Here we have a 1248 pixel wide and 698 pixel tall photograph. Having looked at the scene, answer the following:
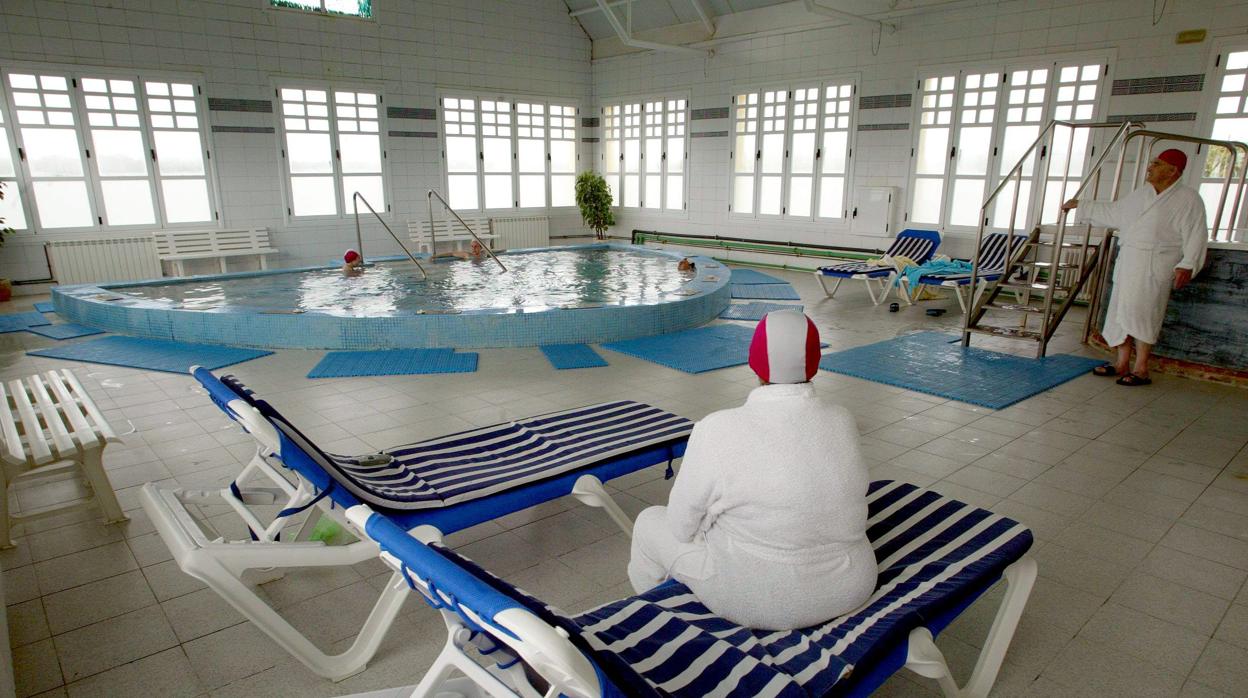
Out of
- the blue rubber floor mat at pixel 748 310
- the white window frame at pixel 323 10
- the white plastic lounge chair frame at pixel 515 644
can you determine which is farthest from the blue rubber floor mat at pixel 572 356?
the white window frame at pixel 323 10

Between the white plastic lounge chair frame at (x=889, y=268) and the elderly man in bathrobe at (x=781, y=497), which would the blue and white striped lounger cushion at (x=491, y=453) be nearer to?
the elderly man in bathrobe at (x=781, y=497)

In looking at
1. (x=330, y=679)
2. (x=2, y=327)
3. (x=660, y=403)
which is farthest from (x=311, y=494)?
(x=2, y=327)

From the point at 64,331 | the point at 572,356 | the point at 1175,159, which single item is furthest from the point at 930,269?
the point at 64,331

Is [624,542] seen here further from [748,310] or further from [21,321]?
[21,321]

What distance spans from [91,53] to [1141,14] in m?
12.2

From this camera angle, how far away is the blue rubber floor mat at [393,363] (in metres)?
5.09

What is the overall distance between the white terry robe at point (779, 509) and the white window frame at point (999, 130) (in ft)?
24.6

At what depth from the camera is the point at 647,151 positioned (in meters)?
12.7

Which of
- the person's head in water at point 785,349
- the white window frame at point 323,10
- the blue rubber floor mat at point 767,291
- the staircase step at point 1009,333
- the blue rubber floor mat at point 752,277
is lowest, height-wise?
the blue rubber floor mat at point 767,291

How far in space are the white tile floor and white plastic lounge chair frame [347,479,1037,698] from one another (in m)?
0.19

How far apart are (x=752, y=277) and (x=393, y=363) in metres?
5.86

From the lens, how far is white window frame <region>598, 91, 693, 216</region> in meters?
12.1

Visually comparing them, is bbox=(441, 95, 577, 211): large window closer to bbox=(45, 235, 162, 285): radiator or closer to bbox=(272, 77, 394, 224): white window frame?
bbox=(272, 77, 394, 224): white window frame

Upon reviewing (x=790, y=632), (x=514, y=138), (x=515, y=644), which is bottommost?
(x=790, y=632)
